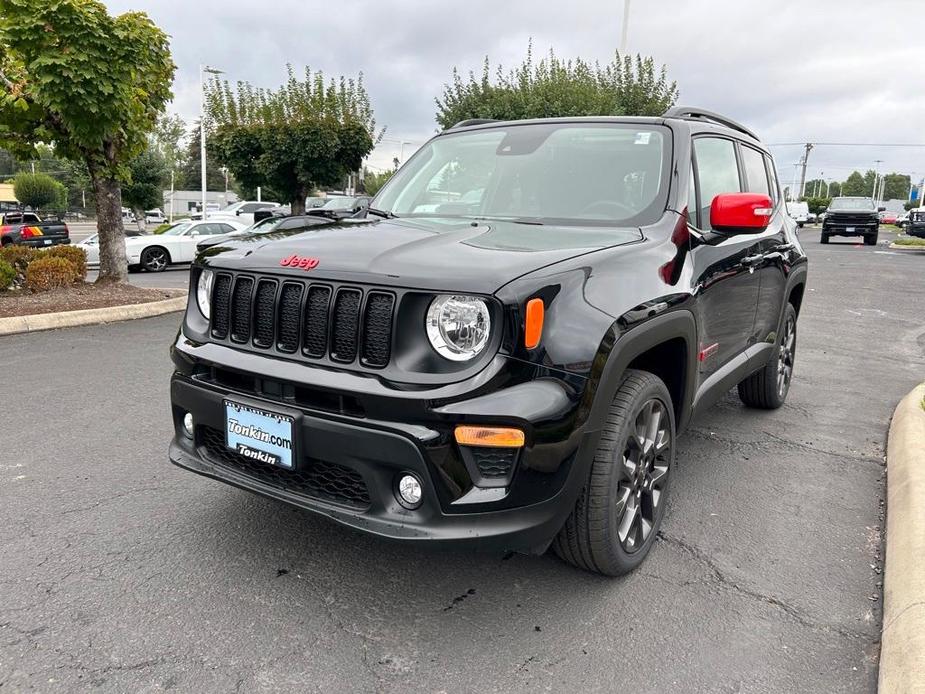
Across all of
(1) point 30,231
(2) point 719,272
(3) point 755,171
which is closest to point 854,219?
(3) point 755,171

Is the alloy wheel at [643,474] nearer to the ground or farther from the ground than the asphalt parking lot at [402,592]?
farther from the ground

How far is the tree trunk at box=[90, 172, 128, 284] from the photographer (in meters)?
10.8

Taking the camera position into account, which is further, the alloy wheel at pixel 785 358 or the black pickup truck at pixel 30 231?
the black pickup truck at pixel 30 231

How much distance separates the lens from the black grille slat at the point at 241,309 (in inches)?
108

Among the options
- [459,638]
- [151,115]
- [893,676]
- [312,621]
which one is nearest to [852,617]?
[893,676]

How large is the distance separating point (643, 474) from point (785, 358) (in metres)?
2.88

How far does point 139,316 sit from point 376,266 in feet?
25.5

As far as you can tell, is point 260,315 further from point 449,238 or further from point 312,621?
point 312,621

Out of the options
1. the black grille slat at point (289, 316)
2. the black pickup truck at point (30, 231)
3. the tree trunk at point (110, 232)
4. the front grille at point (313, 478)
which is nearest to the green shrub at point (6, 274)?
the tree trunk at point (110, 232)

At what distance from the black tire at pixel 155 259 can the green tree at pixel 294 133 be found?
7.83m

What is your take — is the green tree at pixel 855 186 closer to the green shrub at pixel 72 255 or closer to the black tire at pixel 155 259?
the black tire at pixel 155 259

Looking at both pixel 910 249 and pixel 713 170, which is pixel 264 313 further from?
pixel 910 249

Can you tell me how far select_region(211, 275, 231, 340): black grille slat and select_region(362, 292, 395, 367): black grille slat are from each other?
0.72 metres

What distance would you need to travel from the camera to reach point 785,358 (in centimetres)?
525
